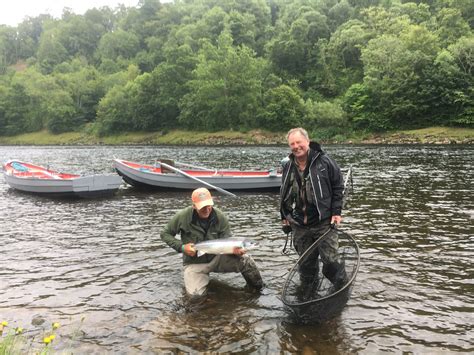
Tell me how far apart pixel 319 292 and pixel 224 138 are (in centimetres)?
6225

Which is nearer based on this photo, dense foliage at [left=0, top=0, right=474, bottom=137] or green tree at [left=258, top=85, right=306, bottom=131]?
dense foliage at [left=0, top=0, right=474, bottom=137]

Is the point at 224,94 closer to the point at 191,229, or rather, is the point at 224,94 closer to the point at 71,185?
the point at 71,185

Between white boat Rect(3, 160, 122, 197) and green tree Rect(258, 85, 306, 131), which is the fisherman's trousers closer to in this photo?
white boat Rect(3, 160, 122, 197)

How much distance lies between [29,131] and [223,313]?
108115 mm

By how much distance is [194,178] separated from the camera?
61.8ft

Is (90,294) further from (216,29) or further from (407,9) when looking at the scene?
(216,29)

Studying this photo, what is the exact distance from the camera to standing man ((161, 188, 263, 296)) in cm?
669

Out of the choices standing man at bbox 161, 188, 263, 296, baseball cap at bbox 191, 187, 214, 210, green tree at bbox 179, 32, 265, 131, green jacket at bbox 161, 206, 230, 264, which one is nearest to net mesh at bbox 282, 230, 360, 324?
standing man at bbox 161, 188, 263, 296

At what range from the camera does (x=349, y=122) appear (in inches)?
2510

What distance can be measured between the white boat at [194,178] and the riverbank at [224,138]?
126ft

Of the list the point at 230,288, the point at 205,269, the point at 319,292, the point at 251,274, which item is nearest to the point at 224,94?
the point at 230,288

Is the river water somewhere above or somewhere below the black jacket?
below

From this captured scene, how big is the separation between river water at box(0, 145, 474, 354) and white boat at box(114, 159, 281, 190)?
403cm

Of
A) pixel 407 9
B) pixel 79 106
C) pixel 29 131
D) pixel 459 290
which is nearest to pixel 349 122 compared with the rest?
pixel 407 9
